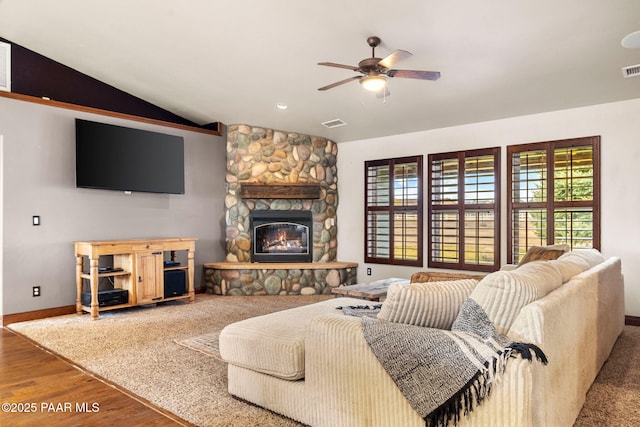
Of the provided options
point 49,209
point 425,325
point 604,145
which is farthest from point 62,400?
point 604,145

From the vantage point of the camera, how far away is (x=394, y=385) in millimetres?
1884

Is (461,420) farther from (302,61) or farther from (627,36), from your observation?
(302,61)

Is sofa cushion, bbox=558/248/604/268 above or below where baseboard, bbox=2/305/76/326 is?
above

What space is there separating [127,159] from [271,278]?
Answer: 101 inches

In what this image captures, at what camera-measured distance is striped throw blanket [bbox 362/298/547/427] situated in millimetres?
1656

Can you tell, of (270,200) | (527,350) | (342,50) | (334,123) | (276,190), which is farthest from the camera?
(270,200)

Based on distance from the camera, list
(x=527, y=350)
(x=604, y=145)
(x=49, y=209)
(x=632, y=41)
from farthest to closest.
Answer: (x=49, y=209) → (x=604, y=145) → (x=632, y=41) → (x=527, y=350)

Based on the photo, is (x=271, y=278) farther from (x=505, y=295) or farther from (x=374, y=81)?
(x=505, y=295)

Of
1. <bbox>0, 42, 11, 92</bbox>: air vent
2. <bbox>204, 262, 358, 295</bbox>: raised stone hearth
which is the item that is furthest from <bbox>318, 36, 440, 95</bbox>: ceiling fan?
<bbox>0, 42, 11, 92</bbox>: air vent

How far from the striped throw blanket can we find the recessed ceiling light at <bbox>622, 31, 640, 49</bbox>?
2.86 metres

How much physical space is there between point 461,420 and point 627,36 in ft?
10.9

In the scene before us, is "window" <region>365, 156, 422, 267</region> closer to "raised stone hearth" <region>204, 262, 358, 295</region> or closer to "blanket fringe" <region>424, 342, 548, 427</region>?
"raised stone hearth" <region>204, 262, 358, 295</region>

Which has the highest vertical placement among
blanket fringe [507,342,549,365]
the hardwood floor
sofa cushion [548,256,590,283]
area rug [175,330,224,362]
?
sofa cushion [548,256,590,283]

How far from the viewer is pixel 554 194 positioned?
5.10 metres
